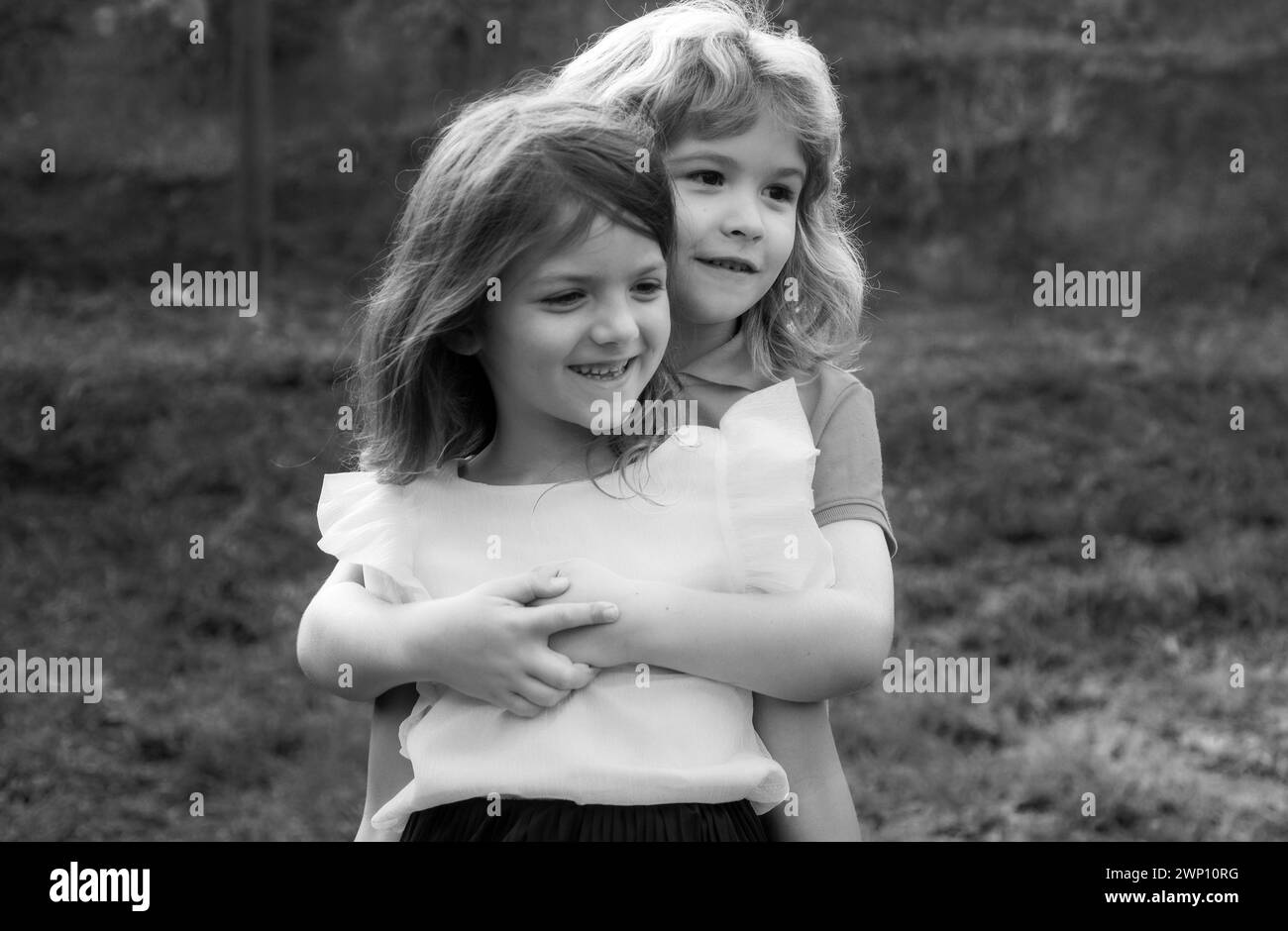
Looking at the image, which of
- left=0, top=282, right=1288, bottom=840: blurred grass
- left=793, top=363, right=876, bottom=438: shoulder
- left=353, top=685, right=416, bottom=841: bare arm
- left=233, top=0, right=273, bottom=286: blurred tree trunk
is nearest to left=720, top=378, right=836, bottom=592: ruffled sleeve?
left=793, top=363, right=876, bottom=438: shoulder

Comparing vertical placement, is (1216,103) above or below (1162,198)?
above

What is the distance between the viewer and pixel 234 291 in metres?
7.27

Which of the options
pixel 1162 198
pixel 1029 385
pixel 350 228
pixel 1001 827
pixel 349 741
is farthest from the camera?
pixel 350 228

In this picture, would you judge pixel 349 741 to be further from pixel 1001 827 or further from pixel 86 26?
pixel 86 26

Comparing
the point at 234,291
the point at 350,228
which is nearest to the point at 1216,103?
the point at 350,228

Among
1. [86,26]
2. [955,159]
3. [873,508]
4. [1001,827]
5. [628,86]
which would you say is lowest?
[1001,827]

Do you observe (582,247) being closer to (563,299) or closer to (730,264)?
(563,299)

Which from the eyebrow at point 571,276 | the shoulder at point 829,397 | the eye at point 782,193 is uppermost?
the eye at point 782,193

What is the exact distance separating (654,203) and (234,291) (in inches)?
236

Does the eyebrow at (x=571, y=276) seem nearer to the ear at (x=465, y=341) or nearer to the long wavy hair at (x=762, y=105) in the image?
the ear at (x=465, y=341)

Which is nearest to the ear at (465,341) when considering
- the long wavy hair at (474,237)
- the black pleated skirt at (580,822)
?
the long wavy hair at (474,237)

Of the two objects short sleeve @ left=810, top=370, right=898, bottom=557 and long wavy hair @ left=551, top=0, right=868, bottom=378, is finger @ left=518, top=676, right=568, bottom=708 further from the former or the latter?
long wavy hair @ left=551, top=0, right=868, bottom=378

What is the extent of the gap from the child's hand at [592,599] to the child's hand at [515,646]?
0.01m

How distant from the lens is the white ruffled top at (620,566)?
1585 mm
